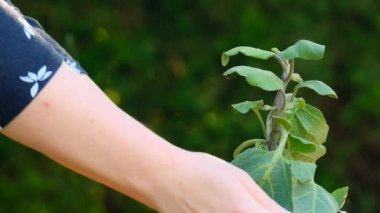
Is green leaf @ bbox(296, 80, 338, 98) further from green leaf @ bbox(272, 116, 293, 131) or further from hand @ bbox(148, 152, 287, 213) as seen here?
hand @ bbox(148, 152, 287, 213)

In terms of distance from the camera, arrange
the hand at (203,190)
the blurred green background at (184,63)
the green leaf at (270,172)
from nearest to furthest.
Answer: the hand at (203,190)
the green leaf at (270,172)
the blurred green background at (184,63)

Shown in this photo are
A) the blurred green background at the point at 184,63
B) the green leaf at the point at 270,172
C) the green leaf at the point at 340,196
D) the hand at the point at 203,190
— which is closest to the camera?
the hand at the point at 203,190

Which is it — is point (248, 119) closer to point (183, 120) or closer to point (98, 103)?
point (183, 120)

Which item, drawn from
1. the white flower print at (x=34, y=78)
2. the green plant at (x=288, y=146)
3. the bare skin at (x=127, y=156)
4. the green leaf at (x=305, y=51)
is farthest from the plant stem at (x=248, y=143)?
the white flower print at (x=34, y=78)

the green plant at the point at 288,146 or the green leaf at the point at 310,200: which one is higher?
the green plant at the point at 288,146

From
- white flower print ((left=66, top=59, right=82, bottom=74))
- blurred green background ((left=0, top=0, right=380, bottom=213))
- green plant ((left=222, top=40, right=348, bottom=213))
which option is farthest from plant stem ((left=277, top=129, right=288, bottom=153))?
blurred green background ((left=0, top=0, right=380, bottom=213))

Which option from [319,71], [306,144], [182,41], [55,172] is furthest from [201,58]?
[306,144]


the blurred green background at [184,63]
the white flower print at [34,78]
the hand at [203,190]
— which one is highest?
the white flower print at [34,78]

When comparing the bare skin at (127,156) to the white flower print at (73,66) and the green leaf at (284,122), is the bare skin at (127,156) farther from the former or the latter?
the green leaf at (284,122)
